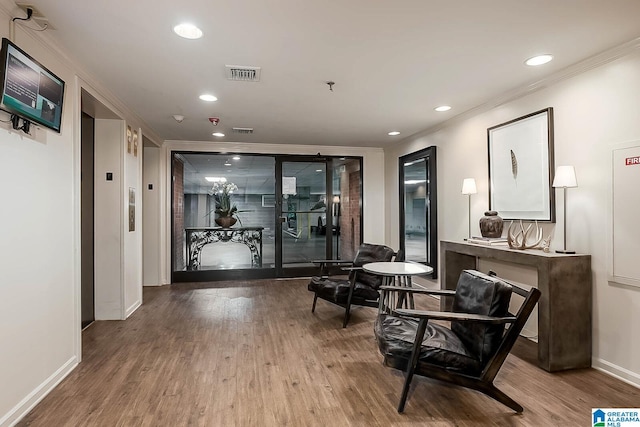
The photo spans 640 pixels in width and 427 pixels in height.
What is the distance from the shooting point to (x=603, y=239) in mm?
2730

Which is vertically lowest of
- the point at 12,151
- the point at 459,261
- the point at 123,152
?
the point at 459,261

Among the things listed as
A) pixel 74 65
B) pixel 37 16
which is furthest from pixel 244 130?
pixel 37 16

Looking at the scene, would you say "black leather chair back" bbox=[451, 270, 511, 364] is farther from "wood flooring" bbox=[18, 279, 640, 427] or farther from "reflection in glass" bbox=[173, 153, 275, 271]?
"reflection in glass" bbox=[173, 153, 275, 271]

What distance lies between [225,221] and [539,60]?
5.29 m

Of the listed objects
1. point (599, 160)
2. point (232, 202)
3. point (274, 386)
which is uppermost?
point (599, 160)

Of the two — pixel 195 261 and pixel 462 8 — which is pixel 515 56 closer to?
pixel 462 8

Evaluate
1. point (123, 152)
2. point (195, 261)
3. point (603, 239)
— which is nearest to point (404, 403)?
point (603, 239)

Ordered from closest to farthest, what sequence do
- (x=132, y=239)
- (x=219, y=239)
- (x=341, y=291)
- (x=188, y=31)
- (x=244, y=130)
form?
(x=188, y=31), (x=341, y=291), (x=132, y=239), (x=244, y=130), (x=219, y=239)

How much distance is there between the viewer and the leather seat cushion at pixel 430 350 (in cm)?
219

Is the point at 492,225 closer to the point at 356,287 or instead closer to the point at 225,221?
the point at 356,287

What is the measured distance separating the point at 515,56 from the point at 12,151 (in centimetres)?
357

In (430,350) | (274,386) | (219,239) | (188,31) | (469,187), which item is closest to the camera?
(430,350)

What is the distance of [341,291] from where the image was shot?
3.94 meters

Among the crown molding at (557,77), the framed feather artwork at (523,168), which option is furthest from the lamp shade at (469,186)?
the crown molding at (557,77)
